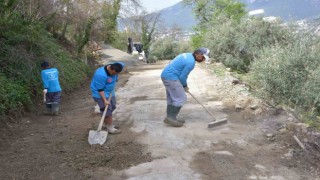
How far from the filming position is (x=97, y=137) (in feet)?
21.5

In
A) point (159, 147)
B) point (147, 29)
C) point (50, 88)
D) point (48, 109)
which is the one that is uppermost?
point (50, 88)

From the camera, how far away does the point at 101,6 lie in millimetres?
17438

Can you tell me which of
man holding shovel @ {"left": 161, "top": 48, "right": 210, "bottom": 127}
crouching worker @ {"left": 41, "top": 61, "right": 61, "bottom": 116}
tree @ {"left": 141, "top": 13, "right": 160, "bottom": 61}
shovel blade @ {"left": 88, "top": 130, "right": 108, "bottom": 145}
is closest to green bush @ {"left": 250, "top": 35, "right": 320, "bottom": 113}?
man holding shovel @ {"left": 161, "top": 48, "right": 210, "bottom": 127}

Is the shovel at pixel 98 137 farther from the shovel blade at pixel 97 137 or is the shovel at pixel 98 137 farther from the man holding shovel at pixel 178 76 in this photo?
the man holding shovel at pixel 178 76

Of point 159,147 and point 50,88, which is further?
point 50,88

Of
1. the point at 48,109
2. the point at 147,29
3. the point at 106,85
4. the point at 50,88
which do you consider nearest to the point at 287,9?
the point at 147,29

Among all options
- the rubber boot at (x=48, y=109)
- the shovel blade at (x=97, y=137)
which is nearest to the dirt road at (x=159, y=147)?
the shovel blade at (x=97, y=137)

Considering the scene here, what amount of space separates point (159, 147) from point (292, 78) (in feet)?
14.7

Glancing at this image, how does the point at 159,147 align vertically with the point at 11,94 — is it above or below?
below

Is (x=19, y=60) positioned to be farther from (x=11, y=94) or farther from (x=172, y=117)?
(x=172, y=117)

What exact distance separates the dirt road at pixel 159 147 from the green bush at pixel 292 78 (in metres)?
0.73

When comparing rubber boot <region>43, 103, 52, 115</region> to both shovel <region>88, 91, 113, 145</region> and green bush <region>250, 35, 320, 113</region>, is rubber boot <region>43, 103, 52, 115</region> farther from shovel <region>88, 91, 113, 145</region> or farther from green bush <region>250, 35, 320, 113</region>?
green bush <region>250, 35, 320, 113</region>

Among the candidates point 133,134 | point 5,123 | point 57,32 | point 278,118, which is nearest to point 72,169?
point 133,134

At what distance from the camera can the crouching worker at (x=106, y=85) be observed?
6.70 metres
